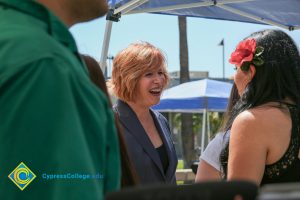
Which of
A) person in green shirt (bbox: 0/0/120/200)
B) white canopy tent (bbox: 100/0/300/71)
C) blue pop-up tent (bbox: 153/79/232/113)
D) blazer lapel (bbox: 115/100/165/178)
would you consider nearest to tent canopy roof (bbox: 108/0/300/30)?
white canopy tent (bbox: 100/0/300/71)

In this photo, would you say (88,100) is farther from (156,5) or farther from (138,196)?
(156,5)

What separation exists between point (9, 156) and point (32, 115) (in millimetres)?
88

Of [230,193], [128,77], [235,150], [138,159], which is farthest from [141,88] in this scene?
[230,193]

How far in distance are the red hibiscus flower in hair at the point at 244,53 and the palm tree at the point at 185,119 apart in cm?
1114

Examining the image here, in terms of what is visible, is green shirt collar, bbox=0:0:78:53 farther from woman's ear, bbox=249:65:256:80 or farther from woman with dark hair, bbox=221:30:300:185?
woman's ear, bbox=249:65:256:80

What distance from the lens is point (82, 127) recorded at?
0.83 metres

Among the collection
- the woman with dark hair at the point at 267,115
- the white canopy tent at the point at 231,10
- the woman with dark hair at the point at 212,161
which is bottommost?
the woman with dark hair at the point at 212,161

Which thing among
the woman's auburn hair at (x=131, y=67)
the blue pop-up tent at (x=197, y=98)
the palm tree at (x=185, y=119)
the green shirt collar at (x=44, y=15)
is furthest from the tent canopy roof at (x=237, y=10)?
the palm tree at (x=185, y=119)

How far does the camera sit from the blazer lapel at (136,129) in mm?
2432

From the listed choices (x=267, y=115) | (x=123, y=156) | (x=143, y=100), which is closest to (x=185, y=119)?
(x=143, y=100)

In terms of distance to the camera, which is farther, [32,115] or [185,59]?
[185,59]

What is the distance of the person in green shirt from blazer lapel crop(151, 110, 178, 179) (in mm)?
1677

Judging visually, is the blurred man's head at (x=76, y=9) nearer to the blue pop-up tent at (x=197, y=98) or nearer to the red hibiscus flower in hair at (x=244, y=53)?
the red hibiscus flower in hair at (x=244, y=53)

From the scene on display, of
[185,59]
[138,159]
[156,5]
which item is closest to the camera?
[138,159]
